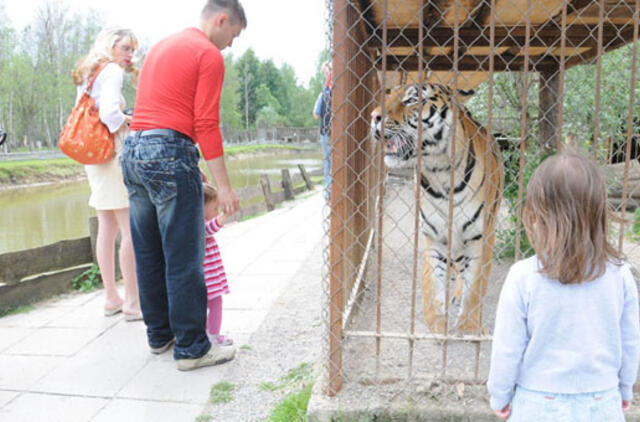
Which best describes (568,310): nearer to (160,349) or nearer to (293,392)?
(293,392)

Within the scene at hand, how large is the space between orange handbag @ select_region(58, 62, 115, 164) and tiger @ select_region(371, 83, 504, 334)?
191 centimetres

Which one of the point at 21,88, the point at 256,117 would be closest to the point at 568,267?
the point at 21,88

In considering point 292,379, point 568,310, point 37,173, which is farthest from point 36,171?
point 568,310

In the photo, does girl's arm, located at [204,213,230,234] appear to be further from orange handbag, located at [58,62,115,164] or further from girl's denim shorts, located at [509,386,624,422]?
girl's denim shorts, located at [509,386,624,422]

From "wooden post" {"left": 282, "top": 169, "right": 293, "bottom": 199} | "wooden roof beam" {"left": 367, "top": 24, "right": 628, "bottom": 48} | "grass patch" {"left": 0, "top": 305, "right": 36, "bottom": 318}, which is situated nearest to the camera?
"wooden roof beam" {"left": 367, "top": 24, "right": 628, "bottom": 48}

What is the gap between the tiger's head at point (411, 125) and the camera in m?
3.32

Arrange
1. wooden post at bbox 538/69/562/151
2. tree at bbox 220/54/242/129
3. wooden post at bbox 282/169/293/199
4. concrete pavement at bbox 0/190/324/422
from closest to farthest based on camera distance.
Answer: concrete pavement at bbox 0/190/324/422 → wooden post at bbox 538/69/562/151 → wooden post at bbox 282/169/293/199 → tree at bbox 220/54/242/129

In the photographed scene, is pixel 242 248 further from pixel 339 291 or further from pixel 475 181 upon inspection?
pixel 339 291

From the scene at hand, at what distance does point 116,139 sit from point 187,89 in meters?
1.09

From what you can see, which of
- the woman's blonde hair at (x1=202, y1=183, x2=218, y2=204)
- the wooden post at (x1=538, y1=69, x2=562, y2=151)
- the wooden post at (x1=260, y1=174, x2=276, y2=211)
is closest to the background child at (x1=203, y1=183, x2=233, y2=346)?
the woman's blonde hair at (x1=202, y1=183, x2=218, y2=204)

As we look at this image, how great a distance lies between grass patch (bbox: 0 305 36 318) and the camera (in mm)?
4062

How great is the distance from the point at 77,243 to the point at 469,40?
3641 millimetres

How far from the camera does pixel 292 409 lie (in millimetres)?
2625

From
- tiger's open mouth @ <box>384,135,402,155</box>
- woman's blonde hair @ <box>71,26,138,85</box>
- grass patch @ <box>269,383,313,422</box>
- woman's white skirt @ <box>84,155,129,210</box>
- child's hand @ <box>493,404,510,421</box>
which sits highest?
woman's blonde hair @ <box>71,26,138,85</box>
